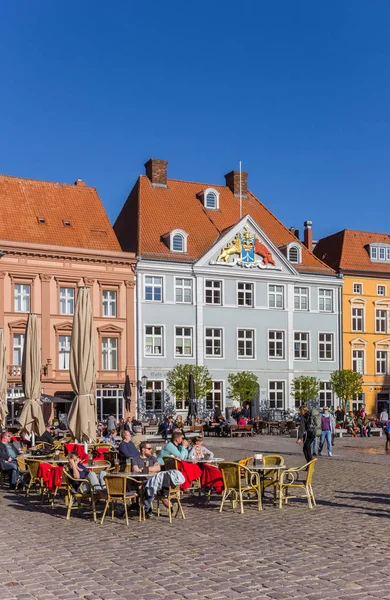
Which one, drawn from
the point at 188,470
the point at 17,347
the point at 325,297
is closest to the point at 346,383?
the point at 325,297

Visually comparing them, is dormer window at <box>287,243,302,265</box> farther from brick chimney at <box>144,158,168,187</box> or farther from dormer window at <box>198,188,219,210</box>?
brick chimney at <box>144,158,168,187</box>

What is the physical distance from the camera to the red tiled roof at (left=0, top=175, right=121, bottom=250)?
4281cm

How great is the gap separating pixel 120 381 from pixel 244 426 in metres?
9.20

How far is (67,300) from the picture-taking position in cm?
4297

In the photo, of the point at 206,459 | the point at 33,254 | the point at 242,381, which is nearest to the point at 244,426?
the point at 242,381

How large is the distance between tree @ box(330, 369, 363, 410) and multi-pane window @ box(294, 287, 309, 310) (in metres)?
4.40

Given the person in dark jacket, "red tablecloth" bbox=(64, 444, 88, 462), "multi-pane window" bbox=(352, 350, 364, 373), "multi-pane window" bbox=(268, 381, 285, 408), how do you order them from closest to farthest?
"red tablecloth" bbox=(64, 444, 88, 462) → the person in dark jacket → "multi-pane window" bbox=(268, 381, 285, 408) → "multi-pane window" bbox=(352, 350, 364, 373)

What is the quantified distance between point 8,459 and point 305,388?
3129 centimetres

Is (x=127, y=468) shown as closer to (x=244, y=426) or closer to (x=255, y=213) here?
(x=244, y=426)

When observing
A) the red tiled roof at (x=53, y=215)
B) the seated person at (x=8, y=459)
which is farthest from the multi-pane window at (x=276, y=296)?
the seated person at (x=8, y=459)

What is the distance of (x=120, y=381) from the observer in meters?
43.5

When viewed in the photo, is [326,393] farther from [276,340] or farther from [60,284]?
[60,284]

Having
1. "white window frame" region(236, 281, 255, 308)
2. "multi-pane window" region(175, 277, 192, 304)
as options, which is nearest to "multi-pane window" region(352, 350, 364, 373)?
"white window frame" region(236, 281, 255, 308)

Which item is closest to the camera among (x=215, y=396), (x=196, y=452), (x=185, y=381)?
(x=196, y=452)
